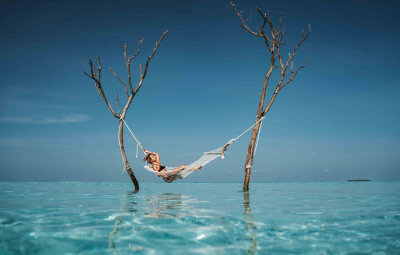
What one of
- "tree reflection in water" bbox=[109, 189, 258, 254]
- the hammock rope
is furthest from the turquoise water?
the hammock rope

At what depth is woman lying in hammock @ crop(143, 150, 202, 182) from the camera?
12.0 m

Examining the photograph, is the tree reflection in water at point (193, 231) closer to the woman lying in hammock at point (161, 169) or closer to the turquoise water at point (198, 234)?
the turquoise water at point (198, 234)

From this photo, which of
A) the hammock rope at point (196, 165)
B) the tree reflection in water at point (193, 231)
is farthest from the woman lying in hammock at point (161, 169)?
the tree reflection in water at point (193, 231)

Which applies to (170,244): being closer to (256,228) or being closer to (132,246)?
(132,246)

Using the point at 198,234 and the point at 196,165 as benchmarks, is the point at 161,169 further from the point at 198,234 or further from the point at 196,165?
the point at 198,234

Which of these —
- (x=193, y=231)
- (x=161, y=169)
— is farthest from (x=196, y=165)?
(x=193, y=231)

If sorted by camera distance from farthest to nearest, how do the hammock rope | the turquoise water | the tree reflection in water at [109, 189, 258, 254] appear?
the hammock rope
the tree reflection in water at [109, 189, 258, 254]
the turquoise water

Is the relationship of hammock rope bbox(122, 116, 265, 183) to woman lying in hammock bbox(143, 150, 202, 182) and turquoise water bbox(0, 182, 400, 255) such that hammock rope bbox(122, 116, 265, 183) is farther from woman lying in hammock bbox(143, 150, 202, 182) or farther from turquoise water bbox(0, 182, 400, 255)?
turquoise water bbox(0, 182, 400, 255)

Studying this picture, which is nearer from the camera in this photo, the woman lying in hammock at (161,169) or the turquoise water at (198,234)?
the turquoise water at (198,234)

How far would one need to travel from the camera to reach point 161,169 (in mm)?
A: 12914

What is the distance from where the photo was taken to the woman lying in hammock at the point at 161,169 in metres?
12.0

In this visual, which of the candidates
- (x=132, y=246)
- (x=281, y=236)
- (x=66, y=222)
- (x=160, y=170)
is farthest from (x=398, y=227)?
(x=160, y=170)

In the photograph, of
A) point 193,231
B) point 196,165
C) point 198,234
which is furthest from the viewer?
point 196,165

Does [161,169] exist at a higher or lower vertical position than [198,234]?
higher
